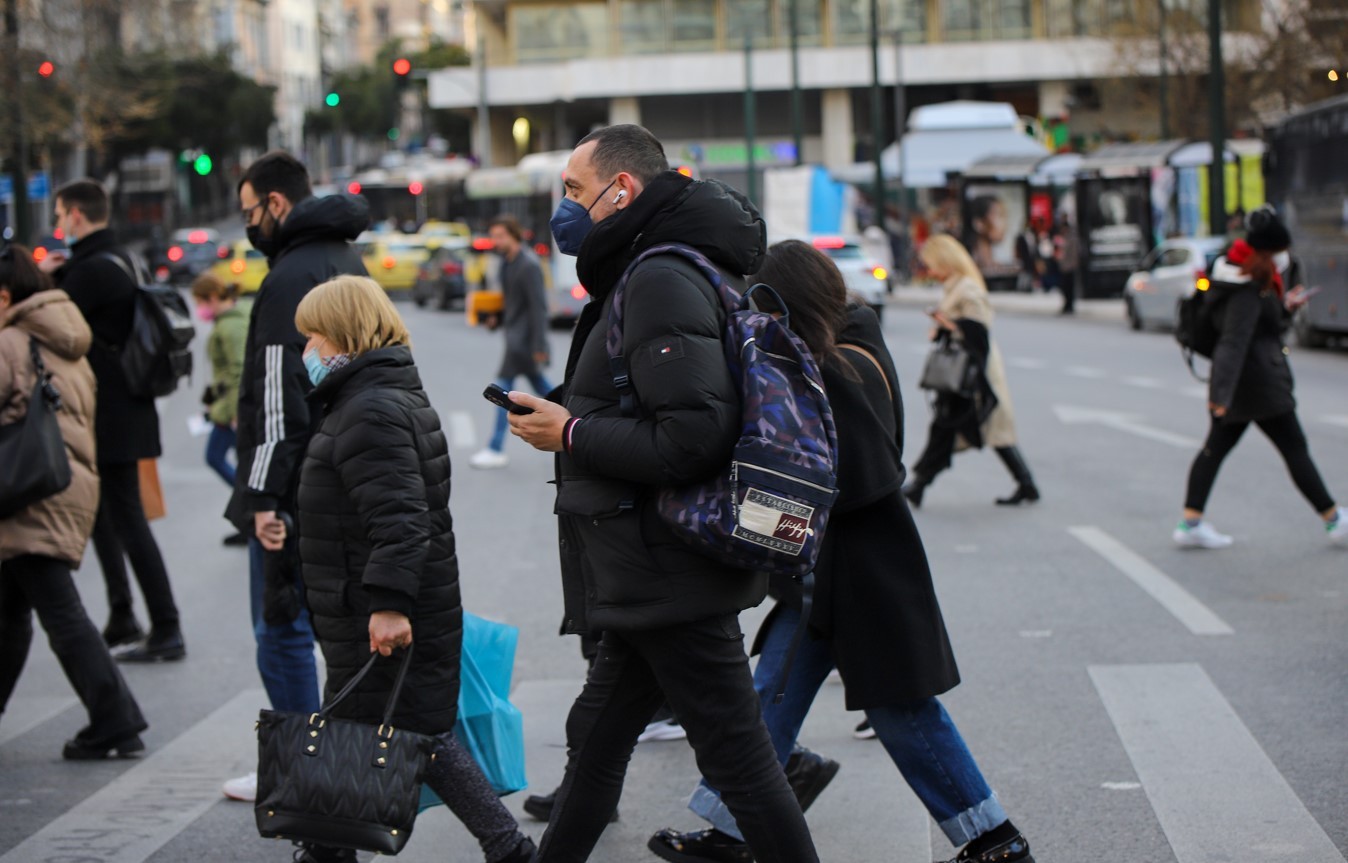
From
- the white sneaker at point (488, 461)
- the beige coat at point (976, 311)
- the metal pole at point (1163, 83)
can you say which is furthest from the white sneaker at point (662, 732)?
the metal pole at point (1163, 83)

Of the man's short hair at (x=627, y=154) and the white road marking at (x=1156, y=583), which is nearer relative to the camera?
the man's short hair at (x=627, y=154)

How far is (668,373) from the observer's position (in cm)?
359

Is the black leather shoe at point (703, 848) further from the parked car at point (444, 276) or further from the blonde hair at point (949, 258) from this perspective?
the parked car at point (444, 276)

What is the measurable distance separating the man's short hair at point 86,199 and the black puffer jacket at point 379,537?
320 cm

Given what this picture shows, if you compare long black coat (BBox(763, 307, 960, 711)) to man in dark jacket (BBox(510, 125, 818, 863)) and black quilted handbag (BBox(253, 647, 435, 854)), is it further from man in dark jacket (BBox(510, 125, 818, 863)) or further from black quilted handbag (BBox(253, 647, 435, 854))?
black quilted handbag (BBox(253, 647, 435, 854))

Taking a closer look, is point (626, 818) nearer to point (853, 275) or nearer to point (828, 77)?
point (853, 275)

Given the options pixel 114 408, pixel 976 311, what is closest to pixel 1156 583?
pixel 976 311

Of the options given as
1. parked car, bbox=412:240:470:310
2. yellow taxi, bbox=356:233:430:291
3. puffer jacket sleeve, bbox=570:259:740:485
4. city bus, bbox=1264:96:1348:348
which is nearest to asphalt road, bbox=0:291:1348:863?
puffer jacket sleeve, bbox=570:259:740:485

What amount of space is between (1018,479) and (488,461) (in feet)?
15.0

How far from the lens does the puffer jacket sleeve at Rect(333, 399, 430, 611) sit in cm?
440

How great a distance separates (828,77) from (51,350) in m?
62.2

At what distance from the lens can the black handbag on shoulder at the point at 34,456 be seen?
584cm

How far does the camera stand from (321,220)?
18.1ft

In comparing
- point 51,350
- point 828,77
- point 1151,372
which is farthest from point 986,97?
point 51,350
